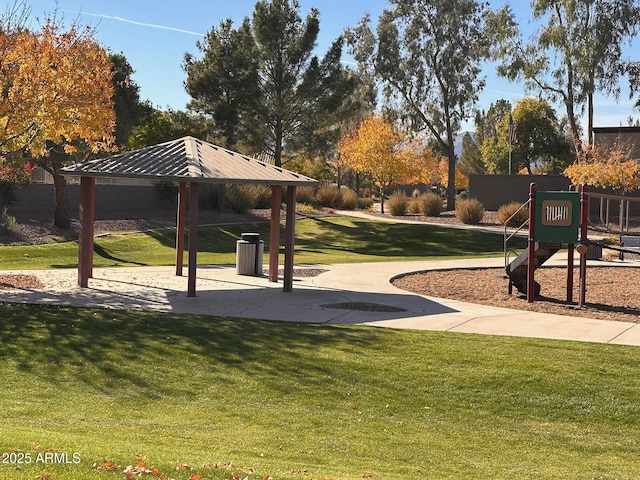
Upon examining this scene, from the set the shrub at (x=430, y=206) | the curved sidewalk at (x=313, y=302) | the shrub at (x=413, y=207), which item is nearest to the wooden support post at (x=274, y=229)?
the curved sidewalk at (x=313, y=302)

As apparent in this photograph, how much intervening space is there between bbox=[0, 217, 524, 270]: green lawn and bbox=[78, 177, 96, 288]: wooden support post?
16.0 feet

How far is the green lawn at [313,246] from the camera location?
26.4 metres

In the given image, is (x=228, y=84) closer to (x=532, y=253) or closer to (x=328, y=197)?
(x=328, y=197)

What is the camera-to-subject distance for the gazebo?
1691cm

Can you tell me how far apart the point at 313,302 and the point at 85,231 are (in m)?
5.15

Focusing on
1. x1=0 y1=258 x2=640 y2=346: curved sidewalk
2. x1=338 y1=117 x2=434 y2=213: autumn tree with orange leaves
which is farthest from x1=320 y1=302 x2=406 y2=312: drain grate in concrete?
x1=338 y1=117 x2=434 y2=213: autumn tree with orange leaves

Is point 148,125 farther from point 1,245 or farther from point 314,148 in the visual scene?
point 1,245

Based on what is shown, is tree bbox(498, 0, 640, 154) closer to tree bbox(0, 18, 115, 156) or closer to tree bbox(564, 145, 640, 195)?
tree bbox(564, 145, 640, 195)

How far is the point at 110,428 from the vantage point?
8922 mm

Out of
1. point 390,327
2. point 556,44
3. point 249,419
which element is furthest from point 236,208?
point 249,419

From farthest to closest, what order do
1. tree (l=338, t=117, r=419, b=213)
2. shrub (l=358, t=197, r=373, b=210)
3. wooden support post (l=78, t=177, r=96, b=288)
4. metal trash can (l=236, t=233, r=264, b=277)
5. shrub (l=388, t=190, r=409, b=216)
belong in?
shrub (l=358, t=197, r=373, b=210) → tree (l=338, t=117, r=419, b=213) → shrub (l=388, t=190, r=409, b=216) → metal trash can (l=236, t=233, r=264, b=277) → wooden support post (l=78, t=177, r=96, b=288)

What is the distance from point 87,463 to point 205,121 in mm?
38138

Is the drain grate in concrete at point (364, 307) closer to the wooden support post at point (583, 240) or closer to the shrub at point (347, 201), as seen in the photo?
the wooden support post at point (583, 240)

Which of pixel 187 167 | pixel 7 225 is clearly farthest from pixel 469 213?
pixel 187 167
